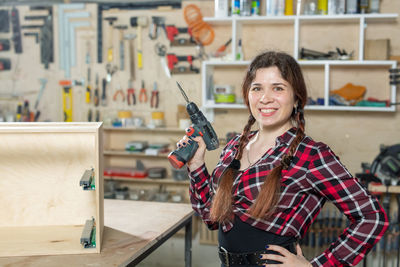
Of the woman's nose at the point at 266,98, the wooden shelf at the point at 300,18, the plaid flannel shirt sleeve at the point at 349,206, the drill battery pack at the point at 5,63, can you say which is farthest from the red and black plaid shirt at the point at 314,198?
the drill battery pack at the point at 5,63

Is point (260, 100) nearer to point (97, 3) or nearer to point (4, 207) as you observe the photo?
point (4, 207)

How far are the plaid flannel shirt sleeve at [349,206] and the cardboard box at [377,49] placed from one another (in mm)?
2371

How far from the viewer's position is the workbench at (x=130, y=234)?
4.73ft

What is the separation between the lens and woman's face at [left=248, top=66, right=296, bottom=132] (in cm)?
144

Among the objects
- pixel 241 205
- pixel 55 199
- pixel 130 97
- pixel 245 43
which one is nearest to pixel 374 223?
pixel 241 205

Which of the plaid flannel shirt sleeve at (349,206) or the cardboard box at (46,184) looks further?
the cardboard box at (46,184)

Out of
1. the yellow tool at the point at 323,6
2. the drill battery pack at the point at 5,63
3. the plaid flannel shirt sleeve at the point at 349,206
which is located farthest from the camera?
the drill battery pack at the point at 5,63

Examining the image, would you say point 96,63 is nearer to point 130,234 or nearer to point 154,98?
point 154,98

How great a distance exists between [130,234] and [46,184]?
Answer: 1.27 feet

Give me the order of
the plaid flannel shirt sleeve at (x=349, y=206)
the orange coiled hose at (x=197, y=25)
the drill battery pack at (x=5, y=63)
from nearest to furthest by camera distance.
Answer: the plaid flannel shirt sleeve at (x=349, y=206), the orange coiled hose at (x=197, y=25), the drill battery pack at (x=5, y=63)

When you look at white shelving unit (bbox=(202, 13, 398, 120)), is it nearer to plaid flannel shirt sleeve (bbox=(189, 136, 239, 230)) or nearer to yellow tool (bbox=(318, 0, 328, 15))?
yellow tool (bbox=(318, 0, 328, 15))

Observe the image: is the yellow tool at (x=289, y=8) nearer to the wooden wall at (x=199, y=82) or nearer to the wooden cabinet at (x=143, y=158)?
the wooden wall at (x=199, y=82)

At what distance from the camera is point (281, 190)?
1354 mm

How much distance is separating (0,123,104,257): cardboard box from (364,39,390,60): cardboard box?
255 centimetres
